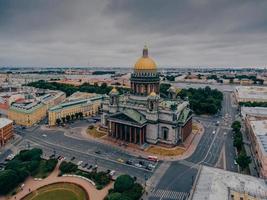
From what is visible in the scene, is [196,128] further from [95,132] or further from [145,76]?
[95,132]

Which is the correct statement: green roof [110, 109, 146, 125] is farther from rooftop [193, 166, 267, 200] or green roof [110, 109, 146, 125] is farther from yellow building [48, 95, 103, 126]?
yellow building [48, 95, 103, 126]

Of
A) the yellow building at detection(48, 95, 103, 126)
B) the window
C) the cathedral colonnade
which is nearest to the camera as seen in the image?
the cathedral colonnade

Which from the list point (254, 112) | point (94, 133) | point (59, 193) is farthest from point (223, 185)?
point (254, 112)

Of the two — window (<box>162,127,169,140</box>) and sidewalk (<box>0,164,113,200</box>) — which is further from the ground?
window (<box>162,127,169,140</box>)

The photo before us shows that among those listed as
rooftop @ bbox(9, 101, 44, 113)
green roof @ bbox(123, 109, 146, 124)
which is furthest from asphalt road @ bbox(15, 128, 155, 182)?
rooftop @ bbox(9, 101, 44, 113)

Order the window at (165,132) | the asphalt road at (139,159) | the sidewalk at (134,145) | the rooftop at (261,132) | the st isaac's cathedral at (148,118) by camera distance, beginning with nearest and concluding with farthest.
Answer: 1. the asphalt road at (139,159)
2. the rooftop at (261,132)
3. the sidewalk at (134,145)
4. the st isaac's cathedral at (148,118)
5. the window at (165,132)

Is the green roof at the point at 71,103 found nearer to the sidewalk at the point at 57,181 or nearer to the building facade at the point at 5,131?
the building facade at the point at 5,131

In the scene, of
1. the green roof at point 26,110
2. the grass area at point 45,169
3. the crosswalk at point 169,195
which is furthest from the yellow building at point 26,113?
the crosswalk at point 169,195
